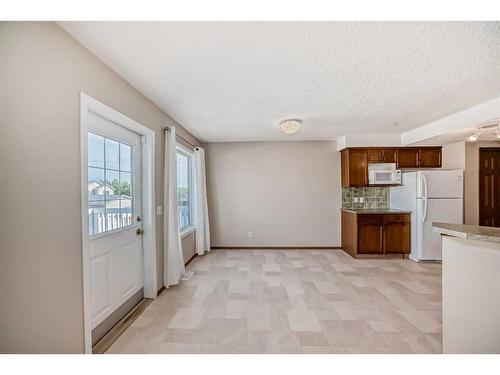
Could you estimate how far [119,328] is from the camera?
2.39 metres

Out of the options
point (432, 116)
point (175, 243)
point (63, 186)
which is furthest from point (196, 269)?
point (432, 116)

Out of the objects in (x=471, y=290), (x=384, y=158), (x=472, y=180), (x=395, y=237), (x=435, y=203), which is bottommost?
(x=395, y=237)

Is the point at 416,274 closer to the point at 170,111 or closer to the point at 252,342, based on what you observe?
the point at 252,342

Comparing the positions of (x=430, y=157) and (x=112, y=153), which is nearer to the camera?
(x=112, y=153)

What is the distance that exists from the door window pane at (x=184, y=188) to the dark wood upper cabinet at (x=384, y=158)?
328 cm

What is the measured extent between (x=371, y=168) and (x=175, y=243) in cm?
399

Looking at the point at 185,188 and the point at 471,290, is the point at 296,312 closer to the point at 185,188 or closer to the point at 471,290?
the point at 471,290

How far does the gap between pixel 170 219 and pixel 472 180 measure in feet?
18.8

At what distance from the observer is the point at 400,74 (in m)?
2.27

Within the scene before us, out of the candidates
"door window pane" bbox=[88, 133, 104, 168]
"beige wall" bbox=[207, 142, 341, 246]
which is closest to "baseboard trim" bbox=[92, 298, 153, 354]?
"door window pane" bbox=[88, 133, 104, 168]

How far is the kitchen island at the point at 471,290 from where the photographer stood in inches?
58.1

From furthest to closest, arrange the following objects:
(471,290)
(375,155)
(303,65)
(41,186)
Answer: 1. (375,155)
2. (303,65)
3. (471,290)
4. (41,186)

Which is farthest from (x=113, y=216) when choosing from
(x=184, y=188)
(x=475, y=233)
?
(x=475, y=233)

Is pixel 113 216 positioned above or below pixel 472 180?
below
